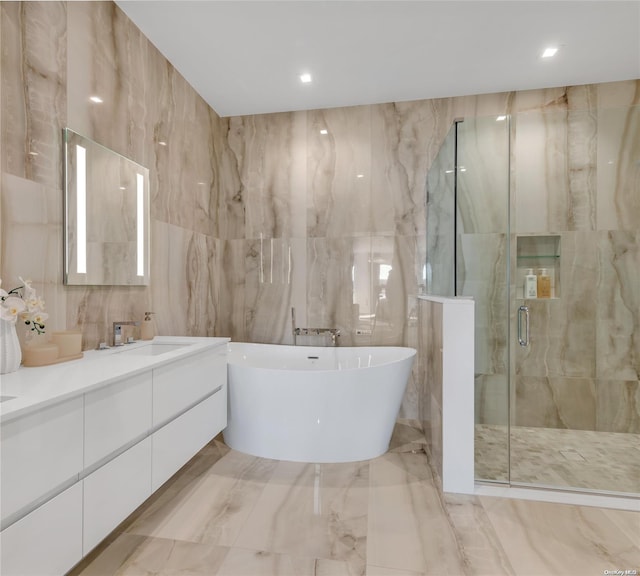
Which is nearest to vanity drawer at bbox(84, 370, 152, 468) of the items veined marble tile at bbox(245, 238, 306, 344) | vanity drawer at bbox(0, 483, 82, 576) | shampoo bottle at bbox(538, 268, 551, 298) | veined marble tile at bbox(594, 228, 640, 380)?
vanity drawer at bbox(0, 483, 82, 576)

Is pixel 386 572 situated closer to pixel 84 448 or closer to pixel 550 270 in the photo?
pixel 84 448

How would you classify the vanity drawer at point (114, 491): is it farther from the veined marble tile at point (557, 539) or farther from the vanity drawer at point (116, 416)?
the veined marble tile at point (557, 539)

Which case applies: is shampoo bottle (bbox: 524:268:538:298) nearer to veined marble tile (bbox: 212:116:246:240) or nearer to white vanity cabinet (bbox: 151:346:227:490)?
white vanity cabinet (bbox: 151:346:227:490)

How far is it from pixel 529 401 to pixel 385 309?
134cm

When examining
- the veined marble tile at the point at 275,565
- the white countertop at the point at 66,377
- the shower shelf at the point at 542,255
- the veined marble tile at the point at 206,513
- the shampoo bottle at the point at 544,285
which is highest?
the shower shelf at the point at 542,255

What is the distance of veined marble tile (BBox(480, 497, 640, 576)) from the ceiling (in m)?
2.76

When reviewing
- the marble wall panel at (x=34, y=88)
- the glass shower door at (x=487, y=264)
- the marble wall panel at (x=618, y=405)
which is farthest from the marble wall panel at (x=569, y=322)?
the marble wall panel at (x=34, y=88)

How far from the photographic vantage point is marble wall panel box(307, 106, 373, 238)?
3199mm

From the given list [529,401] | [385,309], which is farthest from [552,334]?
[385,309]

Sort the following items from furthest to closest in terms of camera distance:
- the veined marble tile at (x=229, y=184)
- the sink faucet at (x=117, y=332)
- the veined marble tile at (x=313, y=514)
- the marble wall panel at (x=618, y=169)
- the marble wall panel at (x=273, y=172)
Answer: the veined marble tile at (x=229, y=184) < the marble wall panel at (x=273, y=172) < the marble wall panel at (x=618, y=169) < the sink faucet at (x=117, y=332) < the veined marble tile at (x=313, y=514)

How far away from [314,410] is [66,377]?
4.47 feet

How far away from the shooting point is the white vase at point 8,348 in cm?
133

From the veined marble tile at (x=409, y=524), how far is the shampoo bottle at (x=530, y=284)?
1591 mm

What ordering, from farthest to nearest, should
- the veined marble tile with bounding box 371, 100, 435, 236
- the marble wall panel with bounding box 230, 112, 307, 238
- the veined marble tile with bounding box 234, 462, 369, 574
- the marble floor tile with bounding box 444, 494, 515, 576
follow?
the marble wall panel with bounding box 230, 112, 307, 238, the veined marble tile with bounding box 371, 100, 435, 236, the veined marble tile with bounding box 234, 462, 369, 574, the marble floor tile with bounding box 444, 494, 515, 576
